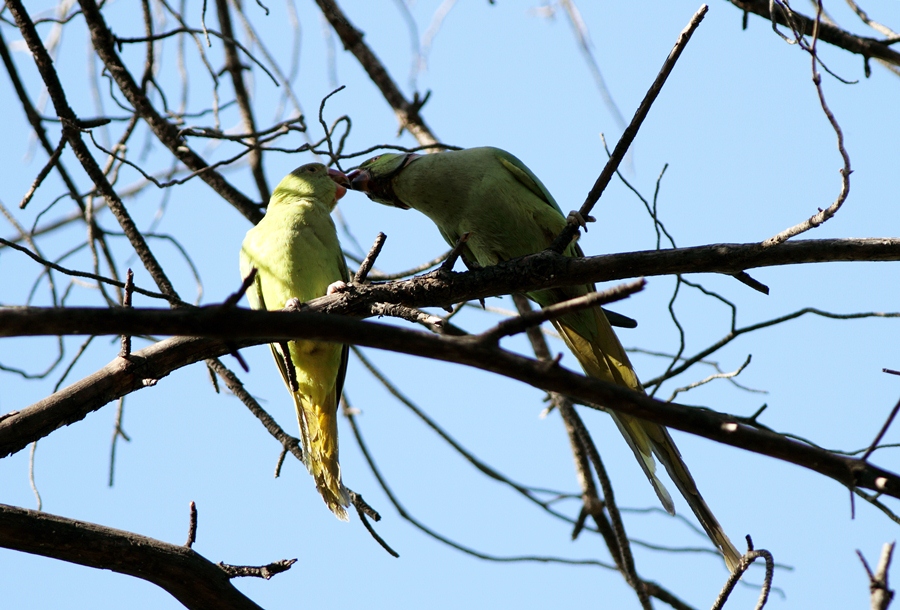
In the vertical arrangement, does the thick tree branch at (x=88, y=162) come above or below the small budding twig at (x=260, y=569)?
above

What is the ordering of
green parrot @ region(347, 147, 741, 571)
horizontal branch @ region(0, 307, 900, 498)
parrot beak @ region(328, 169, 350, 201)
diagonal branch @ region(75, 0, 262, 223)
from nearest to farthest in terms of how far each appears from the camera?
horizontal branch @ region(0, 307, 900, 498), green parrot @ region(347, 147, 741, 571), diagonal branch @ region(75, 0, 262, 223), parrot beak @ region(328, 169, 350, 201)

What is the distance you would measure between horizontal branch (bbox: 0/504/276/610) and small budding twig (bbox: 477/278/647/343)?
1.32 meters

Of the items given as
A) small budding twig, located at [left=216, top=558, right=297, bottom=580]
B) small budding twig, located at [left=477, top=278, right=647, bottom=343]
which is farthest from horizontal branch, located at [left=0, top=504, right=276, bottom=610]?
small budding twig, located at [left=477, top=278, right=647, bottom=343]

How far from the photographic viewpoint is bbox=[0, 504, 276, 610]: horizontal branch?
6.86 ft

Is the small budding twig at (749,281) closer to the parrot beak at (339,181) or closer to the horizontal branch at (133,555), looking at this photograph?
the horizontal branch at (133,555)

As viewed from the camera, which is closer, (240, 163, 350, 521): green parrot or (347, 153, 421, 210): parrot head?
(240, 163, 350, 521): green parrot

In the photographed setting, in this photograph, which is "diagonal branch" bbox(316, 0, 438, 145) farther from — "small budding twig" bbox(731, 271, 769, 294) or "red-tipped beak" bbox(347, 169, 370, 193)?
"small budding twig" bbox(731, 271, 769, 294)

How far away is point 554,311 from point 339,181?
10.0 ft

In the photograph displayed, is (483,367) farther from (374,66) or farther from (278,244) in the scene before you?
(374,66)

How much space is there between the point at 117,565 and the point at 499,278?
145cm

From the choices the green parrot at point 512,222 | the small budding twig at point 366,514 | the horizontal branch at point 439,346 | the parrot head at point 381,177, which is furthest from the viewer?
the parrot head at point 381,177

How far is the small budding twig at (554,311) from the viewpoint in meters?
1.27

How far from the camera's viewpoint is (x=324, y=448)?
3.33 meters

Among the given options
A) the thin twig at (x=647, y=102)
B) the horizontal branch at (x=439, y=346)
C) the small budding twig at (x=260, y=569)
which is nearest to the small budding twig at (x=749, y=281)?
the thin twig at (x=647, y=102)
